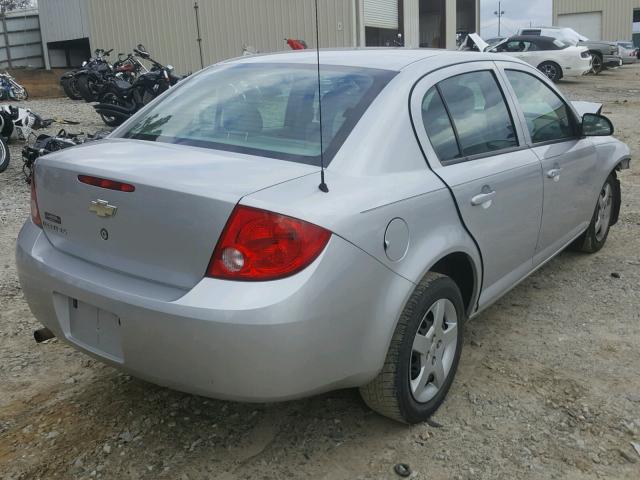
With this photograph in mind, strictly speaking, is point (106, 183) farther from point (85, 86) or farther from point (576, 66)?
point (576, 66)

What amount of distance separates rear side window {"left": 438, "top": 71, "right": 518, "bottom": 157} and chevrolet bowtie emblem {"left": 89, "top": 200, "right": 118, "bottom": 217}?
1.57 metres

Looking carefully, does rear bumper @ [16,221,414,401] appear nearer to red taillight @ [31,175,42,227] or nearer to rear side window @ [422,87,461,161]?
red taillight @ [31,175,42,227]

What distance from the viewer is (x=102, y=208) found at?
240 cm

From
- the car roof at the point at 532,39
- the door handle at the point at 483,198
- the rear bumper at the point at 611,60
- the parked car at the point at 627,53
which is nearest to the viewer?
the door handle at the point at 483,198

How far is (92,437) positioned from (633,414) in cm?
235

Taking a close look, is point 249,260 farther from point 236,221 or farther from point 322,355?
point 322,355

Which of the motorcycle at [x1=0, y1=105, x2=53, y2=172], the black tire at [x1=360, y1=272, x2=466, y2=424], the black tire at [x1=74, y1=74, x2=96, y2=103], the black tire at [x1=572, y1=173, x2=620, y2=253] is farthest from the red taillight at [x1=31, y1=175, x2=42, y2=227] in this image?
the black tire at [x1=74, y1=74, x2=96, y2=103]

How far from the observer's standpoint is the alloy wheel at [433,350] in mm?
2678

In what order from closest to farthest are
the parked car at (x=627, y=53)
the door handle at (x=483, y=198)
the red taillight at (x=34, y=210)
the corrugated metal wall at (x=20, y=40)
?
1. the red taillight at (x=34, y=210)
2. the door handle at (x=483, y=198)
3. the corrugated metal wall at (x=20, y=40)
4. the parked car at (x=627, y=53)

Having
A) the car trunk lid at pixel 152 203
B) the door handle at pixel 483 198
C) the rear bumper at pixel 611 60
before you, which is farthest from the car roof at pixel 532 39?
the car trunk lid at pixel 152 203

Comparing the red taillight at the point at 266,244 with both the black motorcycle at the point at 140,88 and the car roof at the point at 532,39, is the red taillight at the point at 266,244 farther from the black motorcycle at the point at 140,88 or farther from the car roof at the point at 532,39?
the car roof at the point at 532,39

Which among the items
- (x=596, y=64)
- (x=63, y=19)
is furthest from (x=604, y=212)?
(x=63, y=19)

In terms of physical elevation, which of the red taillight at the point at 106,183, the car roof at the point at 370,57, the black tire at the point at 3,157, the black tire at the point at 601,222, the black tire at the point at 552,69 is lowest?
the black tire at the point at 601,222

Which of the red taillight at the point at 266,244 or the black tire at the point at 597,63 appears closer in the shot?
the red taillight at the point at 266,244
